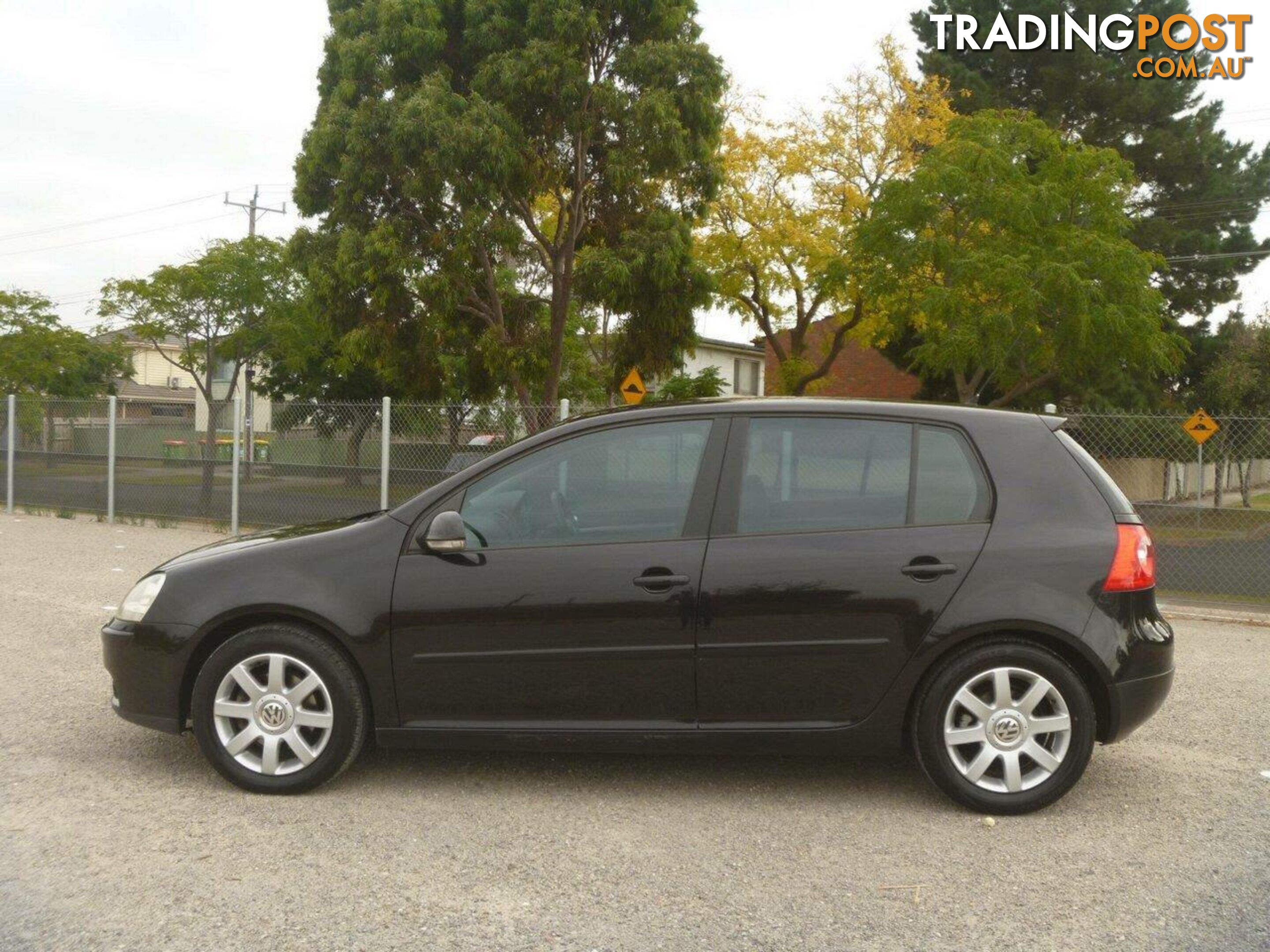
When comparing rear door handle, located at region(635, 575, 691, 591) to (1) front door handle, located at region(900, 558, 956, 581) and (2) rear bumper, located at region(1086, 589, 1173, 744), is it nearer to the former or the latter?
(1) front door handle, located at region(900, 558, 956, 581)

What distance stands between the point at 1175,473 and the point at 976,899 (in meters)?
10.7

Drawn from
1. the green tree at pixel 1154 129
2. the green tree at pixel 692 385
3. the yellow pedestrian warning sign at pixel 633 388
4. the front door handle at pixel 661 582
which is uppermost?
the green tree at pixel 1154 129

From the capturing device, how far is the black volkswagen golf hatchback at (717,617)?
4.40m

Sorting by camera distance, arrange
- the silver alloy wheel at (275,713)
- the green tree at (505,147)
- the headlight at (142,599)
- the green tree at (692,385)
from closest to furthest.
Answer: the silver alloy wheel at (275,713), the headlight at (142,599), the green tree at (505,147), the green tree at (692,385)

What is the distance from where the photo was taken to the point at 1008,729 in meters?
4.39

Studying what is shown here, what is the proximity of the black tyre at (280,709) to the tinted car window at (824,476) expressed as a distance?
5.46 ft

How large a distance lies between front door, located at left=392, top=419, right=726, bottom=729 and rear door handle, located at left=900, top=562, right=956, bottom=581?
0.78 m

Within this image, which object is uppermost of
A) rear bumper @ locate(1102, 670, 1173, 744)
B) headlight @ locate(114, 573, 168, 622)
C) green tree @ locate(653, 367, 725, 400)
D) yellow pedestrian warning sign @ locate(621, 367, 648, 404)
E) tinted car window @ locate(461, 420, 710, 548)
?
green tree @ locate(653, 367, 725, 400)

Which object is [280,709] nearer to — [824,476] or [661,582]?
[661,582]

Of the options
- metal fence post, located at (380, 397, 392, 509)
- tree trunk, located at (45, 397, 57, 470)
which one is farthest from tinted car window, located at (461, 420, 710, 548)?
tree trunk, located at (45, 397, 57, 470)

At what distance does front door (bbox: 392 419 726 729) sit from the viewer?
174 inches

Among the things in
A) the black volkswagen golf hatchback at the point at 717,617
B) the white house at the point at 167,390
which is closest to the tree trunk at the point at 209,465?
the white house at the point at 167,390

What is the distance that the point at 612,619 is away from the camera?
4.41 m

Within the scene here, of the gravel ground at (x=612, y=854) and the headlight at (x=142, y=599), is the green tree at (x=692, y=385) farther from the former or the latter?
the headlight at (x=142, y=599)
